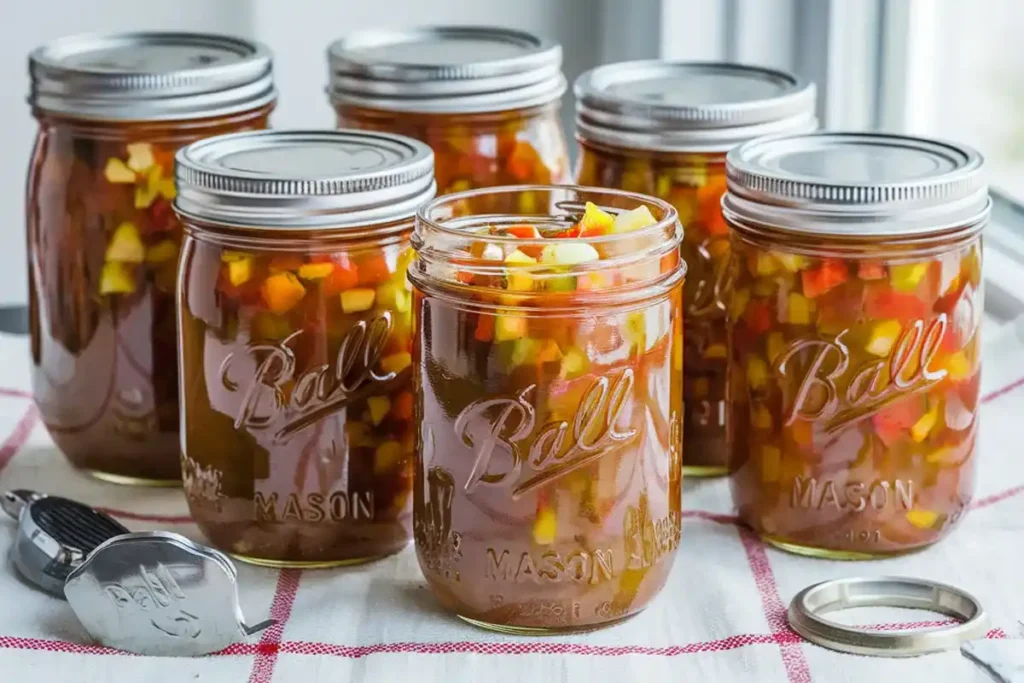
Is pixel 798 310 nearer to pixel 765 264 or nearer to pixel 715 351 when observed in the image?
pixel 765 264

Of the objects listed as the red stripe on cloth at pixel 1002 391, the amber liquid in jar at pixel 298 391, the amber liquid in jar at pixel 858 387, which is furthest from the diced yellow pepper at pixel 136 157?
the red stripe on cloth at pixel 1002 391

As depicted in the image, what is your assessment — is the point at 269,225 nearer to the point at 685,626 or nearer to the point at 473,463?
the point at 473,463

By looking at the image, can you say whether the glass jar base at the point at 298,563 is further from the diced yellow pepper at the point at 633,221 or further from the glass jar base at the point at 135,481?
the diced yellow pepper at the point at 633,221

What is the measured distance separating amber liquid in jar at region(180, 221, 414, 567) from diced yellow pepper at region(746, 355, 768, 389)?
242 mm

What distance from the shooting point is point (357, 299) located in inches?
43.9

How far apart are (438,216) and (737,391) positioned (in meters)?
0.27

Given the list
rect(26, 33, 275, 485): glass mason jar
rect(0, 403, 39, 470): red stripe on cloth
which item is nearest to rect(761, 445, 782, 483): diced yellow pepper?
rect(26, 33, 275, 485): glass mason jar

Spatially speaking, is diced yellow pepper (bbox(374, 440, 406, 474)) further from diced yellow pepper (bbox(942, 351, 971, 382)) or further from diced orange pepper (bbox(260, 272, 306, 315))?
diced yellow pepper (bbox(942, 351, 971, 382))

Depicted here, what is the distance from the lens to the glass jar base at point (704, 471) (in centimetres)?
134

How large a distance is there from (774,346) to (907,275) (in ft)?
0.34

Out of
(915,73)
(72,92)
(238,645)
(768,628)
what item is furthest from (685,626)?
(915,73)

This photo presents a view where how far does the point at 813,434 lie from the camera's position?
3.77 feet

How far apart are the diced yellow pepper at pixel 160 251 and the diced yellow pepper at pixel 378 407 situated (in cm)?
23

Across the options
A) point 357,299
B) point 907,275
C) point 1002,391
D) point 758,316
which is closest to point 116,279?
point 357,299
